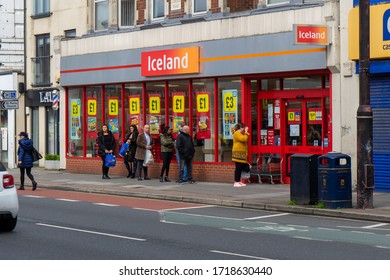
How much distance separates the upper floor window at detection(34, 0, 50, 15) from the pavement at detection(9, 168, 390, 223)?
901 cm

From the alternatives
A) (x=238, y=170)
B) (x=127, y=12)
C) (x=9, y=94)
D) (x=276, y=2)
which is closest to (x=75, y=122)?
(x=9, y=94)

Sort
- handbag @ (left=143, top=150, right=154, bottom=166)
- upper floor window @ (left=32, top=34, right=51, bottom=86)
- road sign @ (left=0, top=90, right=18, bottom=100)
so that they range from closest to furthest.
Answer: handbag @ (left=143, top=150, right=154, bottom=166)
road sign @ (left=0, top=90, right=18, bottom=100)
upper floor window @ (left=32, top=34, right=51, bottom=86)

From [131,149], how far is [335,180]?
1082 cm

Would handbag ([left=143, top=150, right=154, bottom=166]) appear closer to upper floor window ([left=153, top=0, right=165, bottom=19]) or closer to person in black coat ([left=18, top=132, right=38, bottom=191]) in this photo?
person in black coat ([left=18, top=132, right=38, bottom=191])

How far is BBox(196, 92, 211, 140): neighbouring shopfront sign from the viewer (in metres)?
25.7

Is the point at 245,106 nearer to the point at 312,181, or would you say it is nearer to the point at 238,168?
the point at 238,168

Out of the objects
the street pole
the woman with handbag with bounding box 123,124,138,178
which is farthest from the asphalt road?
the woman with handbag with bounding box 123,124,138,178

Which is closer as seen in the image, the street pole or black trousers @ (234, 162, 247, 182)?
the street pole

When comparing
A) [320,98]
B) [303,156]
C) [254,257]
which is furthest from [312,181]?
[254,257]

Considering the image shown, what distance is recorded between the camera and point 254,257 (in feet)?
37.1

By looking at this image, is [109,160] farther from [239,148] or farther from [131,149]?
[239,148]

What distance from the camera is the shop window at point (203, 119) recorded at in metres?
25.6

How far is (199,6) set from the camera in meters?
26.5

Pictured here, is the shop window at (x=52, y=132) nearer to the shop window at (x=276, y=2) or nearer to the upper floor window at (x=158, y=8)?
the upper floor window at (x=158, y=8)
